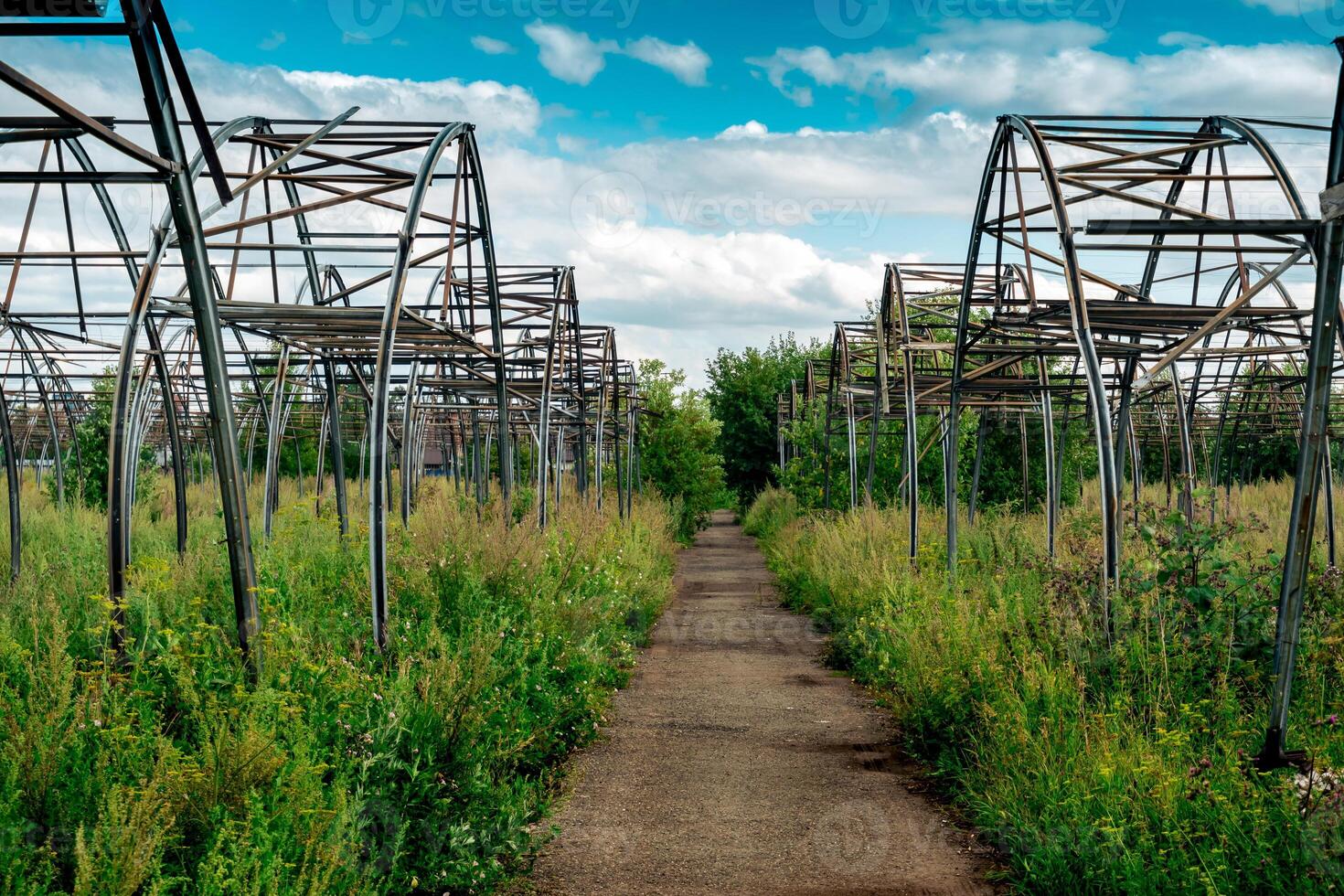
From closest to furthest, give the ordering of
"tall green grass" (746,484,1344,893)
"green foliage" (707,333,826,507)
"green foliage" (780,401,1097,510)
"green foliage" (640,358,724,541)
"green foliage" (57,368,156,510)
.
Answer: "tall green grass" (746,484,1344,893) < "green foliage" (57,368,156,510) < "green foliage" (780,401,1097,510) < "green foliage" (640,358,724,541) < "green foliage" (707,333,826,507)

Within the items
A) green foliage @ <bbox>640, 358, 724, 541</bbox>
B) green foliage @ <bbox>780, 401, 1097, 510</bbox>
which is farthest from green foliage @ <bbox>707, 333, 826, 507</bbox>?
green foliage @ <bbox>780, 401, 1097, 510</bbox>

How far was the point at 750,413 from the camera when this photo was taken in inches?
1786

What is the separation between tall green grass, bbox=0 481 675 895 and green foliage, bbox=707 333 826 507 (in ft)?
120

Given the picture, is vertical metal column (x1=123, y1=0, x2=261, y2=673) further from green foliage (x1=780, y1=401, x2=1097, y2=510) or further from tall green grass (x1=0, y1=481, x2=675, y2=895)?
green foliage (x1=780, y1=401, x2=1097, y2=510)

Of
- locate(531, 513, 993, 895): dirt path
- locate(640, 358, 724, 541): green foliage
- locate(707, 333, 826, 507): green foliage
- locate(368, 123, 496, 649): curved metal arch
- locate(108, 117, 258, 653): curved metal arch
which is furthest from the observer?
locate(707, 333, 826, 507): green foliage

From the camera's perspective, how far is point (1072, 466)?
26.2m

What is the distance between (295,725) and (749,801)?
2.69 meters

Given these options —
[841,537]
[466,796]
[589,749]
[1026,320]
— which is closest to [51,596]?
[466,796]

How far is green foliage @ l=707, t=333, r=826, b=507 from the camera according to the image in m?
45.5

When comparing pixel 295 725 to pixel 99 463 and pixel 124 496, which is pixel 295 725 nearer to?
pixel 124 496

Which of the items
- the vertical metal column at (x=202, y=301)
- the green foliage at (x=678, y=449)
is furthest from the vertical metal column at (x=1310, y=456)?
the green foliage at (x=678, y=449)

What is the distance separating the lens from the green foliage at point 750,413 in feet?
149

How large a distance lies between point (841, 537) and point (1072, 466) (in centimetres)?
1204

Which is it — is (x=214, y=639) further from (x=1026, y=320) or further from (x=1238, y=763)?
(x=1026, y=320)
